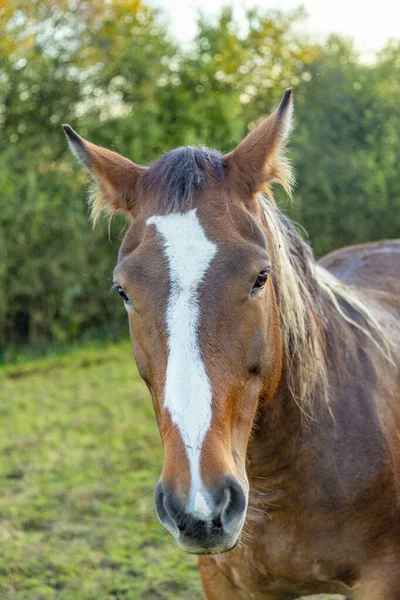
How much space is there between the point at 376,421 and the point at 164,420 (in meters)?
0.95

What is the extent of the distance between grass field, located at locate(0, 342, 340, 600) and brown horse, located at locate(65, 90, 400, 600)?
75cm

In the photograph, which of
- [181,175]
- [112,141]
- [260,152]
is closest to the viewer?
[181,175]

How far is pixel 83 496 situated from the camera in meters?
4.82

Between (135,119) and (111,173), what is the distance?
25.6 feet

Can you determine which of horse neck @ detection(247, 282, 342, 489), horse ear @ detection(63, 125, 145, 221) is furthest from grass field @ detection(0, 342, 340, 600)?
horse ear @ detection(63, 125, 145, 221)

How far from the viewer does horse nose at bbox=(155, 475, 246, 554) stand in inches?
62.2

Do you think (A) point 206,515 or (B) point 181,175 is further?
(B) point 181,175

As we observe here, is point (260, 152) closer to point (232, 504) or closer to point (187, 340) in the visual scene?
point (187, 340)

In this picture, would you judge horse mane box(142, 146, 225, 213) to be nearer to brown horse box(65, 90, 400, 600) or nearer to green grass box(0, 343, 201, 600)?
brown horse box(65, 90, 400, 600)

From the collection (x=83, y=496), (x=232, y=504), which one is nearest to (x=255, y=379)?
(x=232, y=504)

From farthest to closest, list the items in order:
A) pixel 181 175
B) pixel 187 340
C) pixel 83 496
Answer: pixel 83 496, pixel 181 175, pixel 187 340

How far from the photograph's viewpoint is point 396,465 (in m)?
2.38

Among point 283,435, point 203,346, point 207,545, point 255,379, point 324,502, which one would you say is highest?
point 203,346

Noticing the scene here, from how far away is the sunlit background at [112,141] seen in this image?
789 centimetres
